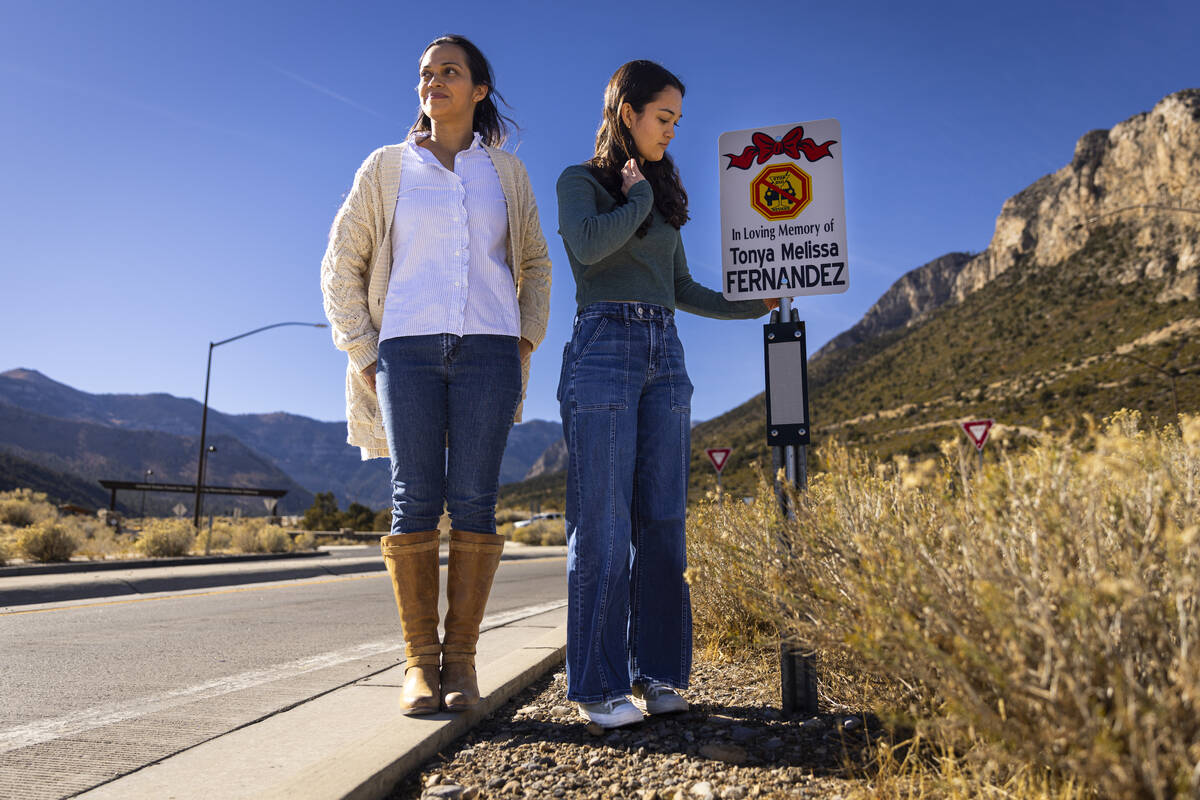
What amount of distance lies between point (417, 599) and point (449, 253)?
1.27m

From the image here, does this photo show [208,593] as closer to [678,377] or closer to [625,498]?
[625,498]

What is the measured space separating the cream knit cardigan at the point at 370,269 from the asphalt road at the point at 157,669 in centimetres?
133

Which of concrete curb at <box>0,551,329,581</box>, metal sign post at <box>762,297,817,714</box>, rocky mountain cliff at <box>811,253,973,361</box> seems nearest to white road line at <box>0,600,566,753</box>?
metal sign post at <box>762,297,817,714</box>

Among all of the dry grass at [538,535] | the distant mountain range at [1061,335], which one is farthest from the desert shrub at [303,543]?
the distant mountain range at [1061,335]

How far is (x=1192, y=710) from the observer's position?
129 centimetres

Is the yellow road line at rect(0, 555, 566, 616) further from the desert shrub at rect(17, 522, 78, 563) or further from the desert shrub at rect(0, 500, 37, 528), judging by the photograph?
the desert shrub at rect(0, 500, 37, 528)

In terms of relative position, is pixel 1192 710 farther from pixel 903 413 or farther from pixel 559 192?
pixel 903 413

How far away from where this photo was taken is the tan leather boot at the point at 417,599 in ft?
9.12

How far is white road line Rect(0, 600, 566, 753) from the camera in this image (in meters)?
2.97

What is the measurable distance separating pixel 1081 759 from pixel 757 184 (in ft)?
7.14

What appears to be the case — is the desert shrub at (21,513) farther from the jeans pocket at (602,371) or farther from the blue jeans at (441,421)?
the jeans pocket at (602,371)

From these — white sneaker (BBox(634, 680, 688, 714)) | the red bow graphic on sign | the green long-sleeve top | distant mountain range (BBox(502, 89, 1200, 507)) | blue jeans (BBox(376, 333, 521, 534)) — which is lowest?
white sneaker (BBox(634, 680, 688, 714))

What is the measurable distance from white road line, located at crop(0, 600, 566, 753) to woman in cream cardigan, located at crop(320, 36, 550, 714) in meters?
1.41

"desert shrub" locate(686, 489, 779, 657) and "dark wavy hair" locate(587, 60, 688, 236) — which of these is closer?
"dark wavy hair" locate(587, 60, 688, 236)
